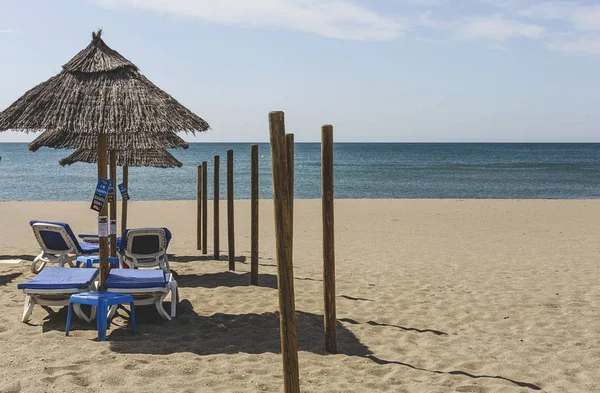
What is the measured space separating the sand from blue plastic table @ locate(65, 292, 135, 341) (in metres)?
0.16

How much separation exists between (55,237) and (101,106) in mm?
3095

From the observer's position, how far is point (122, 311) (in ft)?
22.1

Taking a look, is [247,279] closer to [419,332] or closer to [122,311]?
[122,311]

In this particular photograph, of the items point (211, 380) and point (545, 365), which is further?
point (545, 365)

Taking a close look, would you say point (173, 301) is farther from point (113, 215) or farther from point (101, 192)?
point (113, 215)

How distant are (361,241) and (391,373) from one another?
26.9 feet

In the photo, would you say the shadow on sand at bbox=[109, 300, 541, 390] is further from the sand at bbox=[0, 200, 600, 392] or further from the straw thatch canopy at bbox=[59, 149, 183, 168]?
the straw thatch canopy at bbox=[59, 149, 183, 168]

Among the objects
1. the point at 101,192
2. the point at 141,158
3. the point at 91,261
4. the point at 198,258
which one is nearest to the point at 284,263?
the point at 101,192

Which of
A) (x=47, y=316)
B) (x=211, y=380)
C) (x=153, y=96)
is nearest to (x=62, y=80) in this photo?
(x=153, y=96)

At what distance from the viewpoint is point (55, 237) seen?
8391mm

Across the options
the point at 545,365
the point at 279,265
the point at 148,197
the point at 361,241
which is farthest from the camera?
the point at 148,197

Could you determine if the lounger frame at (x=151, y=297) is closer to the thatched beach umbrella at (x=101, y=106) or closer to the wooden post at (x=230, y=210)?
the thatched beach umbrella at (x=101, y=106)

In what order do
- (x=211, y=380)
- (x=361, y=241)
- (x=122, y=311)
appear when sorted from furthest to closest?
(x=361, y=241) → (x=122, y=311) → (x=211, y=380)

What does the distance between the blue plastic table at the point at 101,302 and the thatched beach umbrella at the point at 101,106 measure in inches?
12.6
